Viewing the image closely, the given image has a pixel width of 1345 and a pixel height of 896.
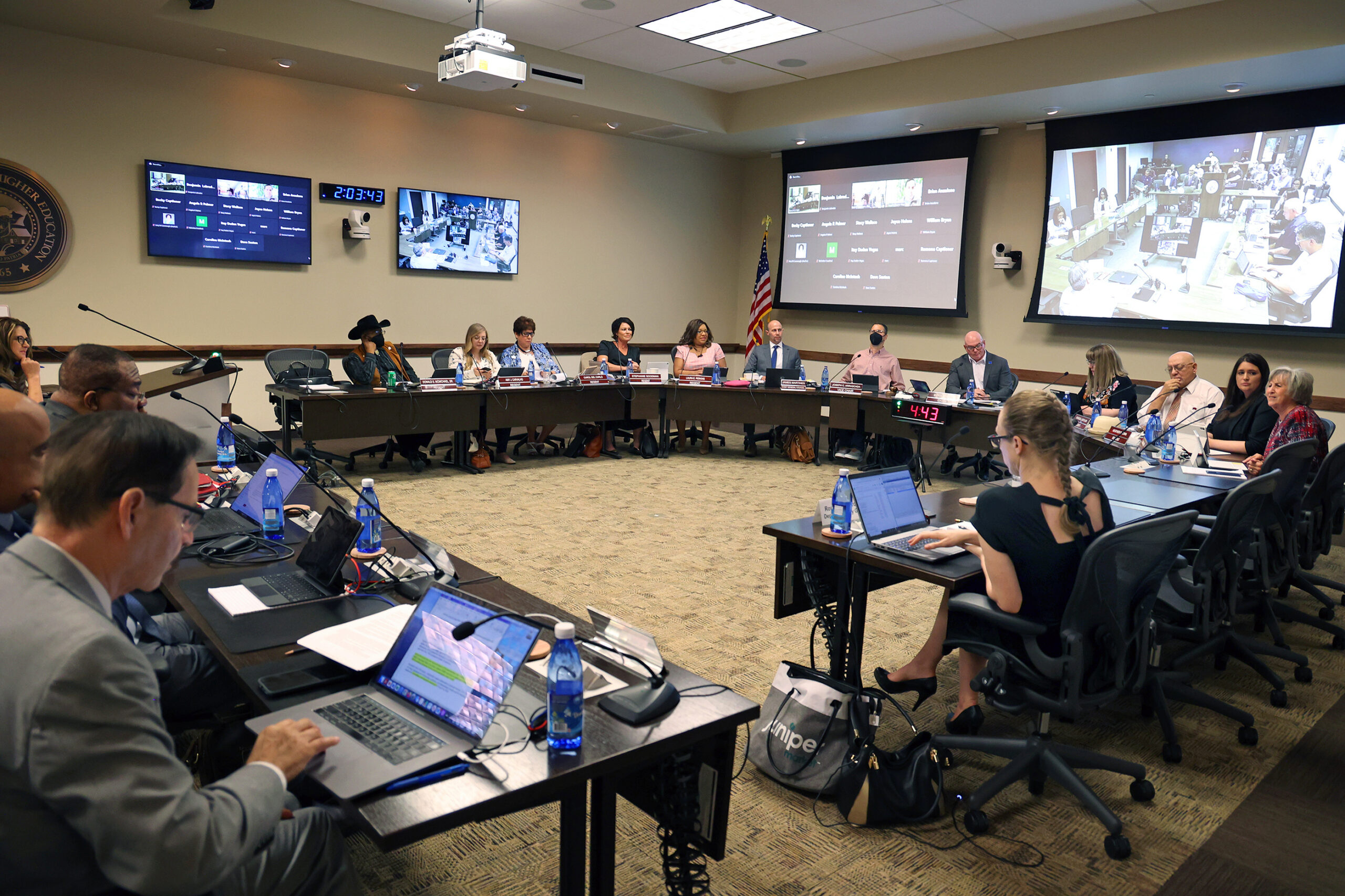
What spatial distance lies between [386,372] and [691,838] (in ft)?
18.1

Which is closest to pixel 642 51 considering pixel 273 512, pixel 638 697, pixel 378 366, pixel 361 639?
pixel 378 366

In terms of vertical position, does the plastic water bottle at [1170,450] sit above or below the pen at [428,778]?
above

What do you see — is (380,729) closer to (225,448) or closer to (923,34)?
(225,448)

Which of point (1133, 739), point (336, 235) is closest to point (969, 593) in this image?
point (1133, 739)

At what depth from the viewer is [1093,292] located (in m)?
7.64

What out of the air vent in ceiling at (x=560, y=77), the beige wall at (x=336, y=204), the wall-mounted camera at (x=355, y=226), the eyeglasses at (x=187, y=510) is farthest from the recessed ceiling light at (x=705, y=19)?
the eyeglasses at (x=187, y=510)

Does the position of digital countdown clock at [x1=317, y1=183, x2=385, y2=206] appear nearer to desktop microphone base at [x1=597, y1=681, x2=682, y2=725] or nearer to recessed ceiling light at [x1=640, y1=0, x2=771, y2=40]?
recessed ceiling light at [x1=640, y1=0, x2=771, y2=40]

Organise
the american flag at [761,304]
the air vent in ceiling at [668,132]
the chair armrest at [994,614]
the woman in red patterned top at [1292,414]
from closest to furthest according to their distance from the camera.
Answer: the chair armrest at [994,614], the woman in red patterned top at [1292,414], the air vent in ceiling at [668,132], the american flag at [761,304]

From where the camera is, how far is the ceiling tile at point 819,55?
6945 mm

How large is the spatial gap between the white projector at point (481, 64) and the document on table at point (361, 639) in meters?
4.27

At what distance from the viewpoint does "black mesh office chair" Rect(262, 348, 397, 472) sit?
6.03 metres

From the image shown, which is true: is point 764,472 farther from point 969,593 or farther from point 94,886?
point 94,886

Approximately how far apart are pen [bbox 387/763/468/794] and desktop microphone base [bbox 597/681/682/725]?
0.98 feet

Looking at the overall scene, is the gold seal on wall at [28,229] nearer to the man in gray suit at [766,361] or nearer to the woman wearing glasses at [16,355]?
the woman wearing glasses at [16,355]
